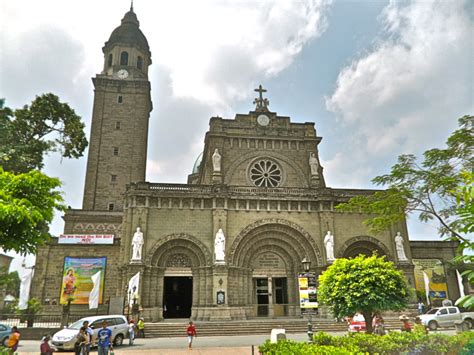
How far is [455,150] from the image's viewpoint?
16.4 metres

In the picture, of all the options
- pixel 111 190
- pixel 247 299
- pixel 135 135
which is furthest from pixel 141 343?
pixel 135 135

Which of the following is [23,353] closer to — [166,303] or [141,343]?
[141,343]

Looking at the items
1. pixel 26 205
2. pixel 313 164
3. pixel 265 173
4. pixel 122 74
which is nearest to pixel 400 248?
pixel 313 164

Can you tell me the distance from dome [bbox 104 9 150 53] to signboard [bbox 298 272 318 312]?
123ft

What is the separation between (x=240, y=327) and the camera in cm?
2414

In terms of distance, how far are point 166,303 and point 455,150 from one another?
902 inches

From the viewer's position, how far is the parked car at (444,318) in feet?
78.6

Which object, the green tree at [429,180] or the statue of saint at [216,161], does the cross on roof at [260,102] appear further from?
the green tree at [429,180]

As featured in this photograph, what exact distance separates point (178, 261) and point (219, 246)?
3606mm

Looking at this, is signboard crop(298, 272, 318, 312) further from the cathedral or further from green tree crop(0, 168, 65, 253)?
the cathedral

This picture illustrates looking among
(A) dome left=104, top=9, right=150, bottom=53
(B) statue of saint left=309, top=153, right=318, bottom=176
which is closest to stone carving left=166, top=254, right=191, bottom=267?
(B) statue of saint left=309, top=153, right=318, bottom=176

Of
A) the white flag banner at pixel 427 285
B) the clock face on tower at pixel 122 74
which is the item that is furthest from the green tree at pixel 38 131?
the white flag banner at pixel 427 285

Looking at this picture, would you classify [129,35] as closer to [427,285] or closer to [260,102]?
[260,102]

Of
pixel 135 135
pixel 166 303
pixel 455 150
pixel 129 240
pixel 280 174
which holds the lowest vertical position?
pixel 166 303
